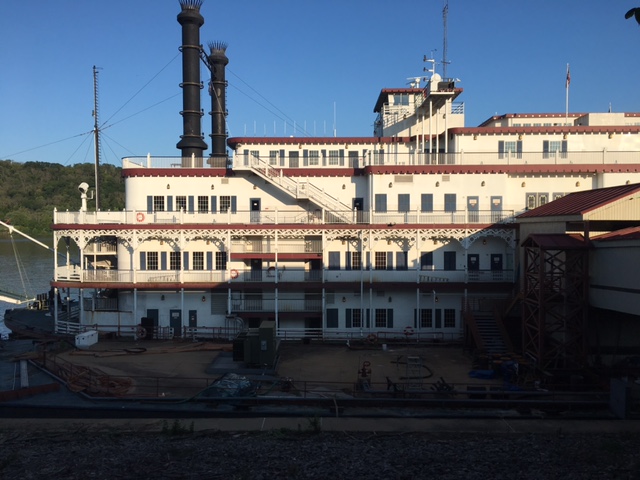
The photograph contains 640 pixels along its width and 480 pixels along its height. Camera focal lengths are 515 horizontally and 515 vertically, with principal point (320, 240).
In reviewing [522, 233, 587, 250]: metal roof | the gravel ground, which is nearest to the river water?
the gravel ground

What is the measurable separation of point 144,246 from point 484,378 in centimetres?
2069

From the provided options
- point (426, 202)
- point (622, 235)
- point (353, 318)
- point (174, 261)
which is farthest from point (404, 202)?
point (174, 261)

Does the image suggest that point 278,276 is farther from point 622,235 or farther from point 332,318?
point 622,235

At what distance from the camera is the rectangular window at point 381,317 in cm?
3016

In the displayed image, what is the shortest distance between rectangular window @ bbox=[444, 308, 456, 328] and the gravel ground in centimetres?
1504

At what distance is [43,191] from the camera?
374 ft

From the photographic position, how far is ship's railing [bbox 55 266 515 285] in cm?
2938

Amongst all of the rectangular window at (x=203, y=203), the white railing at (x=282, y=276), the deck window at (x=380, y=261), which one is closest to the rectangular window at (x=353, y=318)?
the white railing at (x=282, y=276)

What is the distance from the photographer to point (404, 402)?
17.8 meters

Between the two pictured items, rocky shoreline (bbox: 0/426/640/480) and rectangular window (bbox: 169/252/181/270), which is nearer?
rocky shoreline (bbox: 0/426/640/480)

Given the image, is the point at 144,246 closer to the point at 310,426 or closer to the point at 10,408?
the point at 10,408

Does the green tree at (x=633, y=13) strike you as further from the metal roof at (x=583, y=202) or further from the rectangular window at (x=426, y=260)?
the rectangular window at (x=426, y=260)

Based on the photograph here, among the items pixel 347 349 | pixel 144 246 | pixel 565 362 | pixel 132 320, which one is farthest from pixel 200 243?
pixel 565 362

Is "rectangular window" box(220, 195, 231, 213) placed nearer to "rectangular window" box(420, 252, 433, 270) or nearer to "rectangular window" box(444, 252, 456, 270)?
"rectangular window" box(420, 252, 433, 270)
